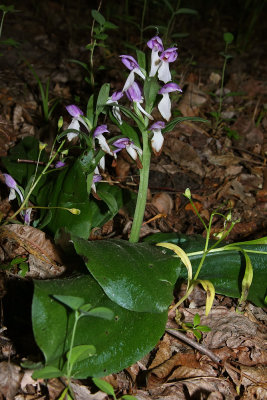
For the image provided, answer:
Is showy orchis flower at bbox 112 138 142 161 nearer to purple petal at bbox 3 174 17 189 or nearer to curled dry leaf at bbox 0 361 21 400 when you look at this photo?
purple petal at bbox 3 174 17 189

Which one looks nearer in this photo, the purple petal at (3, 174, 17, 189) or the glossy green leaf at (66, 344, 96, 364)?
the glossy green leaf at (66, 344, 96, 364)

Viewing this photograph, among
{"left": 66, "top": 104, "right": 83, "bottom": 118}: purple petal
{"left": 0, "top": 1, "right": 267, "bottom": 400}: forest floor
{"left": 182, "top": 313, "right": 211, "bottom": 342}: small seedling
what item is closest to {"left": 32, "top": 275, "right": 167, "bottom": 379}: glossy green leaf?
{"left": 0, "top": 1, "right": 267, "bottom": 400}: forest floor

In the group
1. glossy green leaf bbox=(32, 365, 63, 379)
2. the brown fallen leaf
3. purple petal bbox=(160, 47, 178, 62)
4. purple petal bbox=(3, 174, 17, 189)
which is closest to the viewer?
glossy green leaf bbox=(32, 365, 63, 379)

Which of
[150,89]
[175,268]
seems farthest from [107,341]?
[150,89]

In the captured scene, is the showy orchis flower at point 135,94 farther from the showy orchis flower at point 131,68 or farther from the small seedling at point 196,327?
the small seedling at point 196,327

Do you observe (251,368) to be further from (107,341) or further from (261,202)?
(261,202)

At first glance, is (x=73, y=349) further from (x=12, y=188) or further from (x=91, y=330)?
(x=12, y=188)
